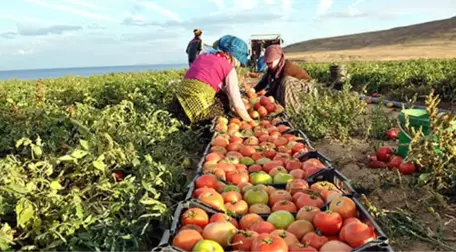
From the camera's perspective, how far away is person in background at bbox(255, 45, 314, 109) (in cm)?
644

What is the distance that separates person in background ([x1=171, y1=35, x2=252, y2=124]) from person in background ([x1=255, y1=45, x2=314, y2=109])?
3.54ft

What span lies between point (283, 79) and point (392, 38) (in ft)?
220

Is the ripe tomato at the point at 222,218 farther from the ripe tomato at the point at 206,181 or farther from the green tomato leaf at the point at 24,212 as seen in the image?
the green tomato leaf at the point at 24,212

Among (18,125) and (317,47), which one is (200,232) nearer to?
(18,125)

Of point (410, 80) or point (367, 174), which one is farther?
point (410, 80)

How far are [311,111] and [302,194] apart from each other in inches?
117

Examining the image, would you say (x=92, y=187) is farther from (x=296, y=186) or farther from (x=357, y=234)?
(x=357, y=234)

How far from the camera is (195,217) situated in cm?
247

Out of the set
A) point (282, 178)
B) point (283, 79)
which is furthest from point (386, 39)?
point (282, 178)

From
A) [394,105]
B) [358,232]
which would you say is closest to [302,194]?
[358,232]

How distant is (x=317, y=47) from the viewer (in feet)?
234

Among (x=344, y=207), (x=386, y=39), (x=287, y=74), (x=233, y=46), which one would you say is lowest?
(x=344, y=207)

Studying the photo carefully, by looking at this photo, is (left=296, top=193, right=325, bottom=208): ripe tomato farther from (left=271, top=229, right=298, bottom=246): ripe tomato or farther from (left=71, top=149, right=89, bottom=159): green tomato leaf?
(left=71, top=149, right=89, bottom=159): green tomato leaf

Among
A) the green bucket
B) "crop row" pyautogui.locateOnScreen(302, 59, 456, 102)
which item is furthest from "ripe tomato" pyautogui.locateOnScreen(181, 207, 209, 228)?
"crop row" pyautogui.locateOnScreen(302, 59, 456, 102)
